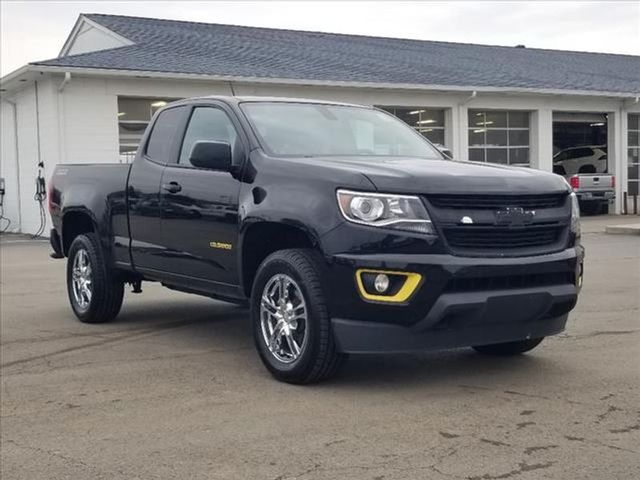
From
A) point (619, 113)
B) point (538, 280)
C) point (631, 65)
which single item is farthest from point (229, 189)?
point (631, 65)

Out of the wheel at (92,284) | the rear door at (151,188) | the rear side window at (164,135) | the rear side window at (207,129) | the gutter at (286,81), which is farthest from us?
the gutter at (286,81)

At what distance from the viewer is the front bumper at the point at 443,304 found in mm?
5078

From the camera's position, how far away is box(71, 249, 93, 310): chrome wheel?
8.19m

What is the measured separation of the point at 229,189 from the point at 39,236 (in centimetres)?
1691

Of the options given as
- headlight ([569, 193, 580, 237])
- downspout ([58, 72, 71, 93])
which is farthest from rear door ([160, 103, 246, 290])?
downspout ([58, 72, 71, 93])

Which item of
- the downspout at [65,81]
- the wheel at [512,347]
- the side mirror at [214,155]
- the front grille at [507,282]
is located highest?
the downspout at [65,81]

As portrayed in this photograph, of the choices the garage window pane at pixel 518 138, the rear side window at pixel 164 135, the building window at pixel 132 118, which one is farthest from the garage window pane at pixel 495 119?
the rear side window at pixel 164 135

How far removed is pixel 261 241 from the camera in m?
6.03

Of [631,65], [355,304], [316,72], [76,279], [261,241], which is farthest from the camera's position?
[631,65]

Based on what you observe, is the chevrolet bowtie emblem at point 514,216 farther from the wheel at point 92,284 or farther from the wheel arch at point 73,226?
the wheel arch at point 73,226

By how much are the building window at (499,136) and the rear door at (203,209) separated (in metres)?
20.8

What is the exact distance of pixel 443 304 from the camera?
16.6 feet

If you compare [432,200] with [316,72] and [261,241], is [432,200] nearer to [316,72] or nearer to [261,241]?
[261,241]

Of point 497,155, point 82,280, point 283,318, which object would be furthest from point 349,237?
point 497,155
